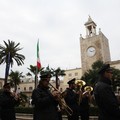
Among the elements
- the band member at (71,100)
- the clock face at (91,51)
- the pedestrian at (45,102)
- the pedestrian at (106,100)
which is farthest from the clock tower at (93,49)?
the pedestrian at (106,100)

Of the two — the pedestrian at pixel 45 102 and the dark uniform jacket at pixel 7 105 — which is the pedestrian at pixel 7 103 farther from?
the pedestrian at pixel 45 102

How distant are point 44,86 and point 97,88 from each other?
124 centimetres

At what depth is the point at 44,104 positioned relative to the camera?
4578 millimetres

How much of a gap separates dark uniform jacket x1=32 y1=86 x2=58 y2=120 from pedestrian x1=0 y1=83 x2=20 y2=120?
180 centimetres

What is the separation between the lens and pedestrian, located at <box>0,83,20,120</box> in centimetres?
637

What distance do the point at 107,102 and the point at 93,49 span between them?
50589mm

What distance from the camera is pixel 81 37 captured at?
183 feet

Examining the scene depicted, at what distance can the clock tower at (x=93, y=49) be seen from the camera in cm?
5312

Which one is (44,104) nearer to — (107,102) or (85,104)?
(107,102)

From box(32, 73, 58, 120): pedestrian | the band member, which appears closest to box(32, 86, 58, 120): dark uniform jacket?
box(32, 73, 58, 120): pedestrian

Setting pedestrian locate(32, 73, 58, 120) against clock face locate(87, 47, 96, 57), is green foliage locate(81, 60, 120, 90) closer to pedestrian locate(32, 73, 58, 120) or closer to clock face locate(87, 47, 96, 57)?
clock face locate(87, 47, 96, 57)

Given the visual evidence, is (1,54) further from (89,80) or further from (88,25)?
(88,25)

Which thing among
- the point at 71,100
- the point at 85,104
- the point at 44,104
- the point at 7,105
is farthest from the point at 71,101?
the point at 44,104

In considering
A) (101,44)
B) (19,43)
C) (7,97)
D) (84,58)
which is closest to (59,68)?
(84,58)
